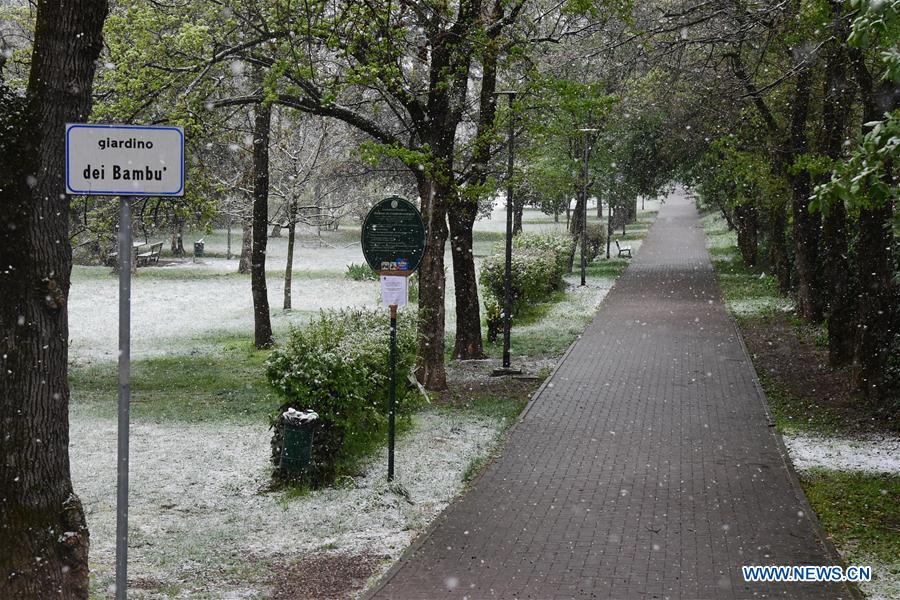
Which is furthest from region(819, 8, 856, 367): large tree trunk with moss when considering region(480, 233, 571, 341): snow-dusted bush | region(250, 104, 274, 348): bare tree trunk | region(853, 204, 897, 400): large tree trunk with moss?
region(250, 104, 274, 348): bare tree trunk

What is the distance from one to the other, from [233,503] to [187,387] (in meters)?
8.19

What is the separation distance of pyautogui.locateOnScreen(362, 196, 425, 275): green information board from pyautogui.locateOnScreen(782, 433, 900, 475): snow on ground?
519 centimetres

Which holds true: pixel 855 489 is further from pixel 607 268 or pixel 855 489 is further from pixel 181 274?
pixel 181 274

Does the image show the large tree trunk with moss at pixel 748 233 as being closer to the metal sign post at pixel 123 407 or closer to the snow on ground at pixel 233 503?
the snow on ground at pixel 233 503

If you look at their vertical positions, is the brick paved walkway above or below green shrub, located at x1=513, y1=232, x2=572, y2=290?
below


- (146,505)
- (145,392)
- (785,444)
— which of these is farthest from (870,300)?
(145,392)

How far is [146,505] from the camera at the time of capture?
966cm

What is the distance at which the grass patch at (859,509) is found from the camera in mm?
8516

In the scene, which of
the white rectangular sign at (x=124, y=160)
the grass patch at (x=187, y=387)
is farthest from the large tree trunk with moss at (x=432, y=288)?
the white rectangular sign at (x=124, y=160)

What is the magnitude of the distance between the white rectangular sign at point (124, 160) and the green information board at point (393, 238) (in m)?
4.97

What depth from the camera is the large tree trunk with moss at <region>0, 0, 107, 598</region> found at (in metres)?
5.93

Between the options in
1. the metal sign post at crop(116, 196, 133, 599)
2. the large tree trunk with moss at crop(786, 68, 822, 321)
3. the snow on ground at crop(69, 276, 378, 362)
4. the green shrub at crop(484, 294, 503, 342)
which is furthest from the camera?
the snow on ground at crop(69, 276, 378, 362)

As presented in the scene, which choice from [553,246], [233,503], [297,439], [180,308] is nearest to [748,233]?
[553,246]

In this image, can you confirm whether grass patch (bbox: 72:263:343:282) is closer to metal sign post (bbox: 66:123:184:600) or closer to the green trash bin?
the green trash bin
